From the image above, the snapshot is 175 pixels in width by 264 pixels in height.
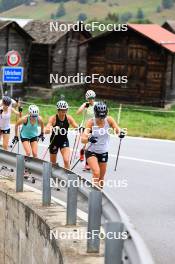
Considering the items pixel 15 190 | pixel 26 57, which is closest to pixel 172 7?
pixel 26 57

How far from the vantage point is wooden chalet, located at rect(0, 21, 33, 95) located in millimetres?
44531

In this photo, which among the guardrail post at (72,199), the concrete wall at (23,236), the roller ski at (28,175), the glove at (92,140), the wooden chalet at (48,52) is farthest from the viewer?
the wooden chalet at (48,52)

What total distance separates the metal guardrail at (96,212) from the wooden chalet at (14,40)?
1265 inches

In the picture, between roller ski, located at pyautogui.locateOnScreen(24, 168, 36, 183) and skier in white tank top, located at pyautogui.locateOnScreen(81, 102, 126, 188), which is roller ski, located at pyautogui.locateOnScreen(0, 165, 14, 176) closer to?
roller ski, located at pyautogui.locateOnScreen(24, 168, 36, 183)

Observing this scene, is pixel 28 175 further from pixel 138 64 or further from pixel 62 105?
pixel 138 64

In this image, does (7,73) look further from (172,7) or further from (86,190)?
(172,7)

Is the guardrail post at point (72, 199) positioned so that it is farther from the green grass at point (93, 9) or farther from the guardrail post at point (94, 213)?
the green grass at point (93, 9)

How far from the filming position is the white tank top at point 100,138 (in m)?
12.5

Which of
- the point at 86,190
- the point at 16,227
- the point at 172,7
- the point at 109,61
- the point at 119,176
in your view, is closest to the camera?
the point at 86,190

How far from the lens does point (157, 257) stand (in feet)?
32.1

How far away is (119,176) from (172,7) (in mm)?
163295

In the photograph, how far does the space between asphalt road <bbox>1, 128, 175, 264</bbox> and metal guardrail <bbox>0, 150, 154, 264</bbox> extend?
1392 millimetres

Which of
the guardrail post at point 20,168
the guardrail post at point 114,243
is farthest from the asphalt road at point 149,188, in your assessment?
the guardrail post at point 114,243

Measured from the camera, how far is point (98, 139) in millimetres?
12586
